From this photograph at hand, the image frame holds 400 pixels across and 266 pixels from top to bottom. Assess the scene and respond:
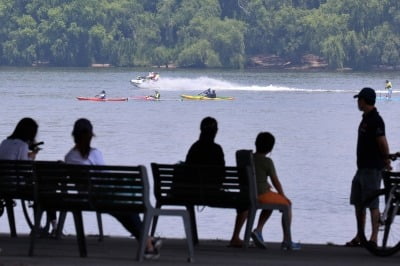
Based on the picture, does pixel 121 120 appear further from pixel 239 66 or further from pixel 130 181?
pixel 239 66

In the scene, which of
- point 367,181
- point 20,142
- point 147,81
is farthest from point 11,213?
point 147,81

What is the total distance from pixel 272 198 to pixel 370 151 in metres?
0.87

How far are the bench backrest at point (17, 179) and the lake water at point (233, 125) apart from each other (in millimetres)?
8732

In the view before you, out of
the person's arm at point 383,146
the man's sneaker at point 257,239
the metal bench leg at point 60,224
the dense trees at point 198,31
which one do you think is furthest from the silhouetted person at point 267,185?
the dense trees at point 198,31

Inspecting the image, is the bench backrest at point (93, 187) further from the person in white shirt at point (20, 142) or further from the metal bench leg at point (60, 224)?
the person in white shirt at point (20, 142)

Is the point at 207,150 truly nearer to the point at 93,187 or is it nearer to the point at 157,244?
the point at 157,244

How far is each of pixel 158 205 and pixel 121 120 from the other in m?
60.4

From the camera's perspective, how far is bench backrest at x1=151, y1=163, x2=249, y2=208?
465 inches

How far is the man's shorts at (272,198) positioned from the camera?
39.8 feet

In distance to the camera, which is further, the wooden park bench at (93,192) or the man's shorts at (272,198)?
the man's shorts at (272,198)

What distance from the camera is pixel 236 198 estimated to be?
1191 centimetres

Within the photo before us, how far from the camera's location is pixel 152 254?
11.1 metres

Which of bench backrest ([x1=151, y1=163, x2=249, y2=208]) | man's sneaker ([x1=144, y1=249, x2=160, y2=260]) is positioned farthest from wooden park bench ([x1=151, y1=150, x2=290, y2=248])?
man's sneaker ([x1=144, y1=249, x2=160, y2=260])

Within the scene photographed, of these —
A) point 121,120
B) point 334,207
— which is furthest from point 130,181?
point 121,120
